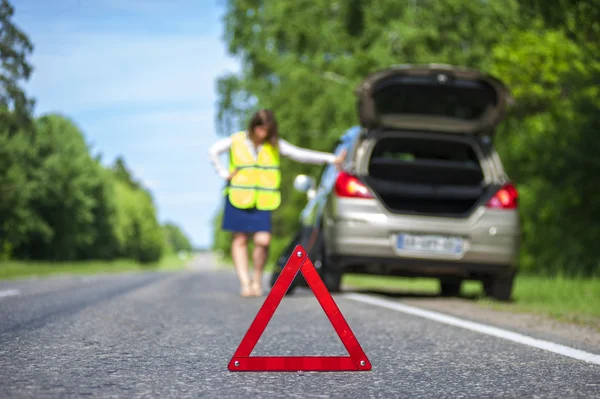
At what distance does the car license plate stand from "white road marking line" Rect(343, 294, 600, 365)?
580 millimetres

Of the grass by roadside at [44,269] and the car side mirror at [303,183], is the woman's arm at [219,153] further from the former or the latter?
the grass by roadside at [44,269]

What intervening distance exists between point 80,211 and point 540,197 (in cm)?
4202

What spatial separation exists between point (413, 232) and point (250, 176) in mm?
1861

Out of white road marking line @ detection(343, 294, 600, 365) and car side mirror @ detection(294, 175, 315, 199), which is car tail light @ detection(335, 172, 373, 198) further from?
white road marking line @ detection(343, 294, 600, 365)

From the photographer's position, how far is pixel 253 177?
8.99 metres

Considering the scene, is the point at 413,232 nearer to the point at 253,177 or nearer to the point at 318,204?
the point at 318,204

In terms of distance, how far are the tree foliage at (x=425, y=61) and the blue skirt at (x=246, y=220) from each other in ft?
23.8

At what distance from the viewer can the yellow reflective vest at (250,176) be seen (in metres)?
8.94

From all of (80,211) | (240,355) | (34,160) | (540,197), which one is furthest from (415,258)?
(80,211)

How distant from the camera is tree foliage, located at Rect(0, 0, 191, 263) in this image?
21.5 meters

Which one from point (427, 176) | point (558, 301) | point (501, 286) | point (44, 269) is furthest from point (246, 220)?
point (44, 269)

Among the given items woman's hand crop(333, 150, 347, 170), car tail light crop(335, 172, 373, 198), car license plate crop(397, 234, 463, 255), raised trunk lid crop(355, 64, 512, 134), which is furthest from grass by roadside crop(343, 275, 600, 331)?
woman's hand crop(333, 150, 347, 170)

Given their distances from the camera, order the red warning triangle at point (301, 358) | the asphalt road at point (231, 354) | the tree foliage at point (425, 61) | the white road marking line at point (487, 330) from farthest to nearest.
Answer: the tree foliage at point (425, 61) < the white road marking line at point (487, 330) < the red warning triangle at point (301, 358) < the asphalt road at point (231, 354)

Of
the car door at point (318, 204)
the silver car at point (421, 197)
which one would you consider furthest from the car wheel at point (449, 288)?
the car door at point (318, 204)
